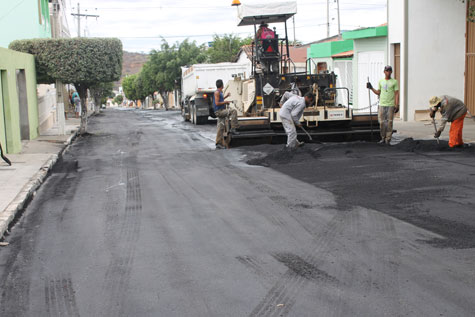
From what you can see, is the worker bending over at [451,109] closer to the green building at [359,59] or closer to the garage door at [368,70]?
the green building at [359,59]

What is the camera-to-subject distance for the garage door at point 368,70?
86.6 feet

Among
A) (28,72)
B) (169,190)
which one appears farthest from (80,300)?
(28,72)

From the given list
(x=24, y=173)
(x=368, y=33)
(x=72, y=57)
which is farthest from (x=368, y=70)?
(x=24, y=173)

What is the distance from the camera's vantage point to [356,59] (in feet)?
93.2

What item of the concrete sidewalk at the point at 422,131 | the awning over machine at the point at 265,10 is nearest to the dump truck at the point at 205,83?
the concrete sidewalk at the point at 422,131

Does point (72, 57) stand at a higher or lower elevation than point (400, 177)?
higher

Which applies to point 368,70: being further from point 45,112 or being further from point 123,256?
point 123,256

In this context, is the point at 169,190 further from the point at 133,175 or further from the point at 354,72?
A: the point at 354,72

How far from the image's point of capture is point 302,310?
181 inches

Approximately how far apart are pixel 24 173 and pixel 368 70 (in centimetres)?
1894

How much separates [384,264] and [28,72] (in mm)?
18668

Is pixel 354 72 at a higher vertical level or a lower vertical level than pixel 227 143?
higher

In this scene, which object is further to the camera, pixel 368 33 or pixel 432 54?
pixel 368 33

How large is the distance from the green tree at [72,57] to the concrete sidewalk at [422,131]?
1155 centimetres
